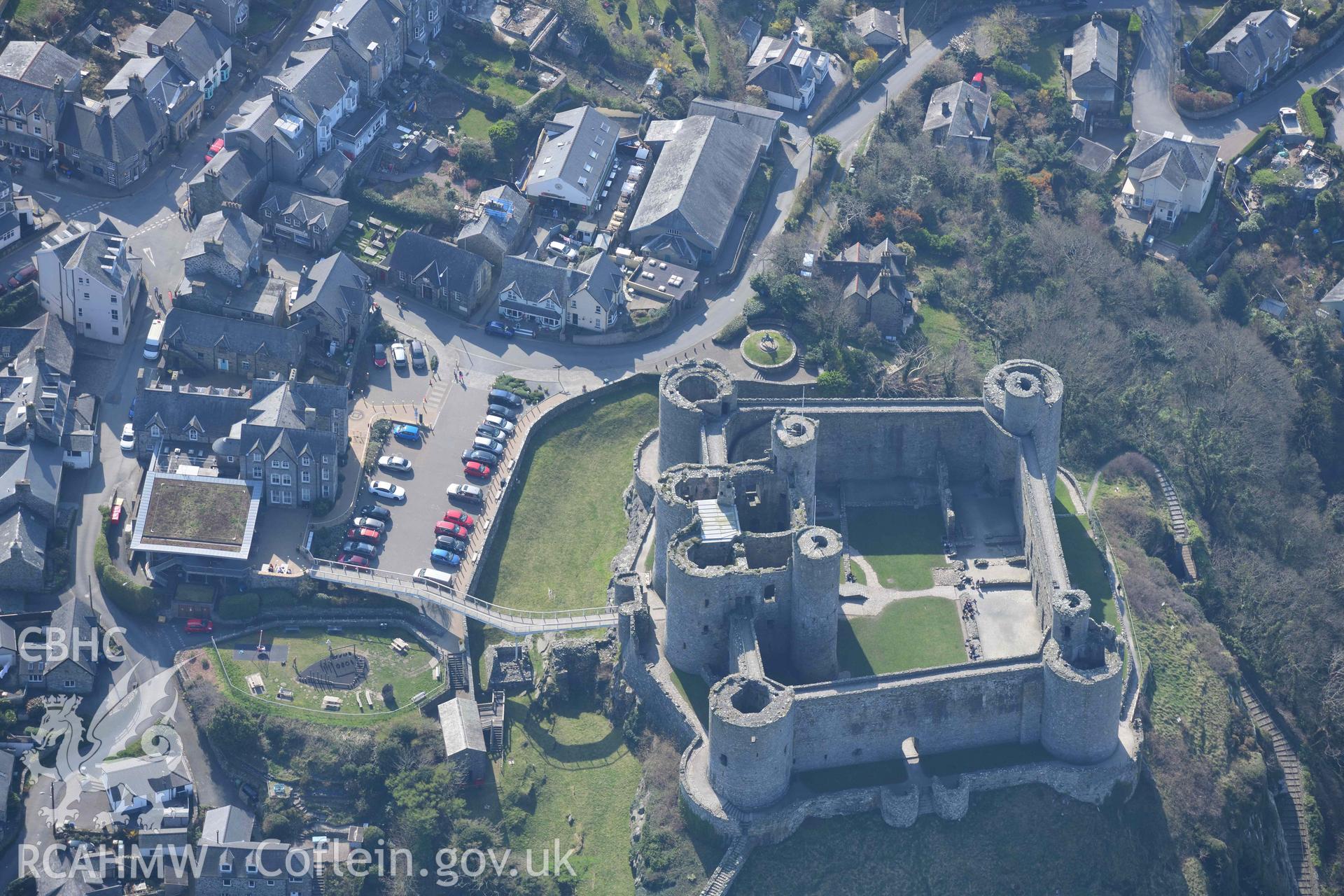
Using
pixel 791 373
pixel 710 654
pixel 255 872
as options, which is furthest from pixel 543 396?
pixel 255 872

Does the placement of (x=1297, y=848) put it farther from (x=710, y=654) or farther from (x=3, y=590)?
(x=3, y=590)

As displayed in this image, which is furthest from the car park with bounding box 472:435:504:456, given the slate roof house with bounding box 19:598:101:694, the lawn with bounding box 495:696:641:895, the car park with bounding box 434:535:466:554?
the slate roof house with bounding box 19:598:101:694

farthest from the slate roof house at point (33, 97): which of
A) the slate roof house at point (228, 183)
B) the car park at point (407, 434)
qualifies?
the car park at point (407, 434)

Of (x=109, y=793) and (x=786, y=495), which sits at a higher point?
(x=786, y=495)

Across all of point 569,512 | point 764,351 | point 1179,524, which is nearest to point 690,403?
point 569,512

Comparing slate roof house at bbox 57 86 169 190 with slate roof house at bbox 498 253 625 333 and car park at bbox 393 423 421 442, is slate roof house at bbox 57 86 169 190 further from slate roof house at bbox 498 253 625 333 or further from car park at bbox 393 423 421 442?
car park at bbox 393 423 421 442
